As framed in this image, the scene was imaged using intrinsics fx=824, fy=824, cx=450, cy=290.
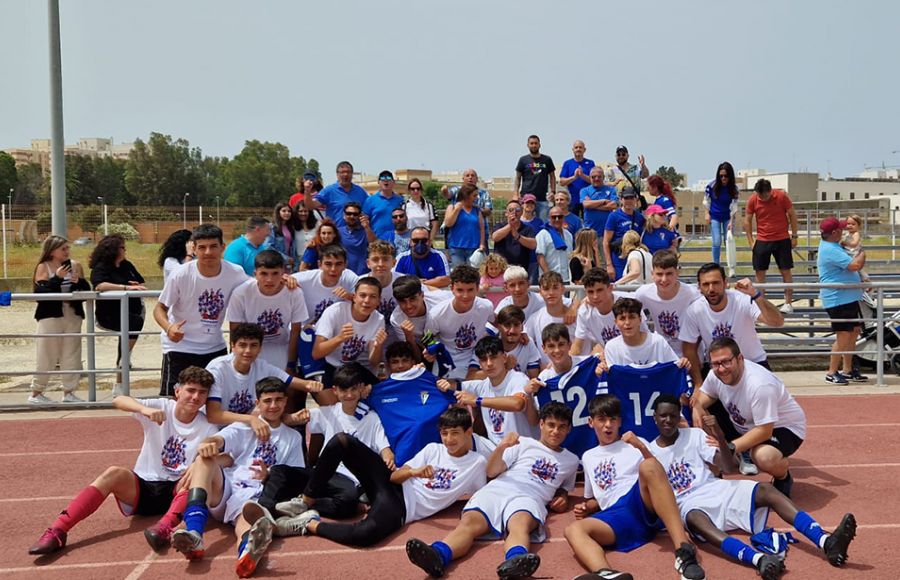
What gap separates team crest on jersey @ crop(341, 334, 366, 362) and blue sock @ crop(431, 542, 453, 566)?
7.25 feet

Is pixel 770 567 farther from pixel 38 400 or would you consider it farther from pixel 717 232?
pixel 717 232

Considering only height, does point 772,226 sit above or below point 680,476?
Result: above

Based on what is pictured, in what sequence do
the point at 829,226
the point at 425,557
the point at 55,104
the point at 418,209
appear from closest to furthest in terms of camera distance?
the point at 425,557 → the point at 829,226 → the point at 418,209 → the point at 55,104

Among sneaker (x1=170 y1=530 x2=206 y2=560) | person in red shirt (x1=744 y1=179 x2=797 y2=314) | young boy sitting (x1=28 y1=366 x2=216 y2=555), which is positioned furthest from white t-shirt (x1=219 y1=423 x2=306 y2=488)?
person in red shirt (x1=744 y1=179 x2=797 y2=314)

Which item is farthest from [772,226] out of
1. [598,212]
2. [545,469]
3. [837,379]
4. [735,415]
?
[545,469]

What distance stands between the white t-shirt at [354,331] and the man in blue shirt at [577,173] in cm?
662

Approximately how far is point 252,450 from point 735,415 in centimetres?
351

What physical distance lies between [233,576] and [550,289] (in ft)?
11.5

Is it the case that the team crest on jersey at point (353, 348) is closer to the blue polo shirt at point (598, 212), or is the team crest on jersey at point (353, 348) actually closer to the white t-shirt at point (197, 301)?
the white t-shirt at point (197, 301)

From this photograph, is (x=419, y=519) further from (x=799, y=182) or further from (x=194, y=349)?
(x=799, y=182)

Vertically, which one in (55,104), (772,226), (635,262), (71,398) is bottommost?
(71,398)

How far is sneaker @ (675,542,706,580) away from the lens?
4.45 meters

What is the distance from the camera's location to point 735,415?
6062mm

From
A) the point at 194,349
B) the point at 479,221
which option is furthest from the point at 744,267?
the point at 194,349
